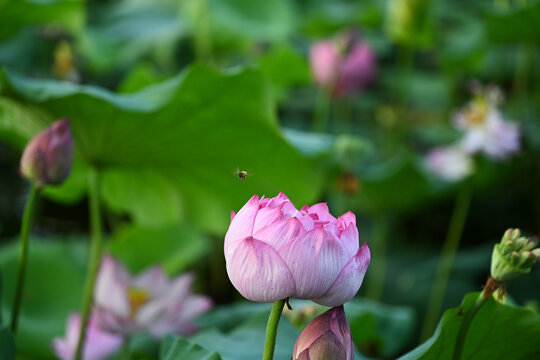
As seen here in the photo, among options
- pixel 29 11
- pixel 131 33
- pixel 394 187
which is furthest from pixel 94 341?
pixel 131 33

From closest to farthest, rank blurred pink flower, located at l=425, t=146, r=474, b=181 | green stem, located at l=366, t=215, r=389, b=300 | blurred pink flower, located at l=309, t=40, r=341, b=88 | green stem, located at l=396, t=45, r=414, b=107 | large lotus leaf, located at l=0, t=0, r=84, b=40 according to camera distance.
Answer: large lotus leaf, located at l=0, t=0, r=84, b=40 → blurred pink flower, located at l=425, t=146, r=474, b=181 → blurred pink flower, located at l=309, t=40, r=341, b=88 → green stem, located at l=366, t=215, r=389, b=300 → green stem, located at l=396, t=45, r=414, b=107

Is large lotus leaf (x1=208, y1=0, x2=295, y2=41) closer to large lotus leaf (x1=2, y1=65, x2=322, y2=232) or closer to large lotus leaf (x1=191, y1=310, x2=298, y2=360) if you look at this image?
large lotus leaf (x1=2, y1=65, x2=322, y2=232)

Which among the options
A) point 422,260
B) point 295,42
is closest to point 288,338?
point 422,260

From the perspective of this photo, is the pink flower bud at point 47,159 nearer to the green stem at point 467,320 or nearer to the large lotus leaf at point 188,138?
the large lotus leaf at point 188,138

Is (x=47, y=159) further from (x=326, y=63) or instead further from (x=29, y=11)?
(x=326, y=63)

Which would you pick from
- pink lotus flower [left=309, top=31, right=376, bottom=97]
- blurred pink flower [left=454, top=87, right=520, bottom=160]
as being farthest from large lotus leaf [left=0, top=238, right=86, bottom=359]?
blurred pink flower [left=454, top=87, right=520, bottom=160]

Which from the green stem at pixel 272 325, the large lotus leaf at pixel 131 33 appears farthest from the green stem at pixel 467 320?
the large lotus leaf at pixel 131 33

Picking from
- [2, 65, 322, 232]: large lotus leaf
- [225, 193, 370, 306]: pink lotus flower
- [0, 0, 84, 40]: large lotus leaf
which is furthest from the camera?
[0, 0, 84, 40]: large lotus leaf
